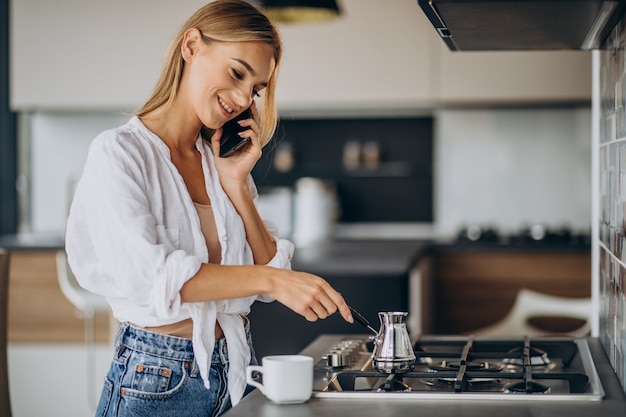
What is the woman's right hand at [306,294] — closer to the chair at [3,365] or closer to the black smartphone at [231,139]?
the black smartphone at [231,139]

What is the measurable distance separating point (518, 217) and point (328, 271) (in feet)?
6.87

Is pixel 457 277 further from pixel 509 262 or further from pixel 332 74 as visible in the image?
pixel 332 74

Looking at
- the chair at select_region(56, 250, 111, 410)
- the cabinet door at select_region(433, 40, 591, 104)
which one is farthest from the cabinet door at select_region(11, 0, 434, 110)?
the chair at select_region(56, 250, 111, 410)

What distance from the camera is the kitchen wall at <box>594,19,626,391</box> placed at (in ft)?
4.93

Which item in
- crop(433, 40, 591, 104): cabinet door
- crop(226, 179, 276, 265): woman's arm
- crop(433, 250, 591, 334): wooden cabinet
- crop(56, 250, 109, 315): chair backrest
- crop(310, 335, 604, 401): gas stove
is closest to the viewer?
crop(310, 335, 604, 401): gas stove

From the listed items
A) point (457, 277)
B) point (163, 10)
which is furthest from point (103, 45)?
point (457, 277)

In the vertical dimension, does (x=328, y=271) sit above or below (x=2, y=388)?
above

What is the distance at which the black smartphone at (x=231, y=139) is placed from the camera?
6.07ft

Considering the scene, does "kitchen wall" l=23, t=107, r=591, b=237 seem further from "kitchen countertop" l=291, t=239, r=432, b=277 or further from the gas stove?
the gas stove

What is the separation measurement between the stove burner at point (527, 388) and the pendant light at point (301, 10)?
2.24 metres

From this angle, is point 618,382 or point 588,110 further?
point 588,110

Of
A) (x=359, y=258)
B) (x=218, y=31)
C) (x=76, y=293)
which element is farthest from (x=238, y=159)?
(x=76, y=293)

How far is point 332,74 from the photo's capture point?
484 centimetres

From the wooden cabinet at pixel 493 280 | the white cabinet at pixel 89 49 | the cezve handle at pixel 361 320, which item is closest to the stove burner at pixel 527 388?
the cezve handle at pixel 361 320
